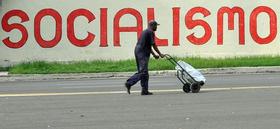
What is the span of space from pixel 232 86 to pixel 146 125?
714cm

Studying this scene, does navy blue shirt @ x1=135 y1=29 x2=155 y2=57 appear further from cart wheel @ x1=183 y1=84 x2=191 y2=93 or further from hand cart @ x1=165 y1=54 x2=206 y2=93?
cart wheel @ x1=183 y1=84 x2=191 y2=93

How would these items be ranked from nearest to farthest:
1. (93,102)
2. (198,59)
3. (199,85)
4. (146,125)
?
1. (146,125)
2. (93,102)
3. (199,85)
4. (198,59)

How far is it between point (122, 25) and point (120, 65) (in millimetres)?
2989

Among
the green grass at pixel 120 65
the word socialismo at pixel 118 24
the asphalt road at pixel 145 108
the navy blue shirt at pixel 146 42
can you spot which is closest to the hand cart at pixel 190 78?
the asphalt road at pixel 145 108

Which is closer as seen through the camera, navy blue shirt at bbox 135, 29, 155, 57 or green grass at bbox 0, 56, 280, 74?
navy blue shirt at bbox 135, 29, 155, 57

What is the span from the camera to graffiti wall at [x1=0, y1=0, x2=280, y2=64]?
29484 millimetres

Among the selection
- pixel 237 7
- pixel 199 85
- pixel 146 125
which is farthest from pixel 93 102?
pixel 237 7

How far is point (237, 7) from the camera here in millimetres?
29484

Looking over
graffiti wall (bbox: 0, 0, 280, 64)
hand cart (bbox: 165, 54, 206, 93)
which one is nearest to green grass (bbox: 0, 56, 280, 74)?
graffiti wall (bbox: 0, 0, 280, 64)

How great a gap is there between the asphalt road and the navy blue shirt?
0.99 metres

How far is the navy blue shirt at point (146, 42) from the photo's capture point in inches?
602

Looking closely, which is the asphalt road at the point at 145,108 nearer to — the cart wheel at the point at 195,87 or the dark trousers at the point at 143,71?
the cart wheel at the point at 195,87

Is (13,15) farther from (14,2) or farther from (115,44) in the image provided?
(115,44)

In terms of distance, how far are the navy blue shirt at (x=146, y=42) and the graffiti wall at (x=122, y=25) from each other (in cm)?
1413
